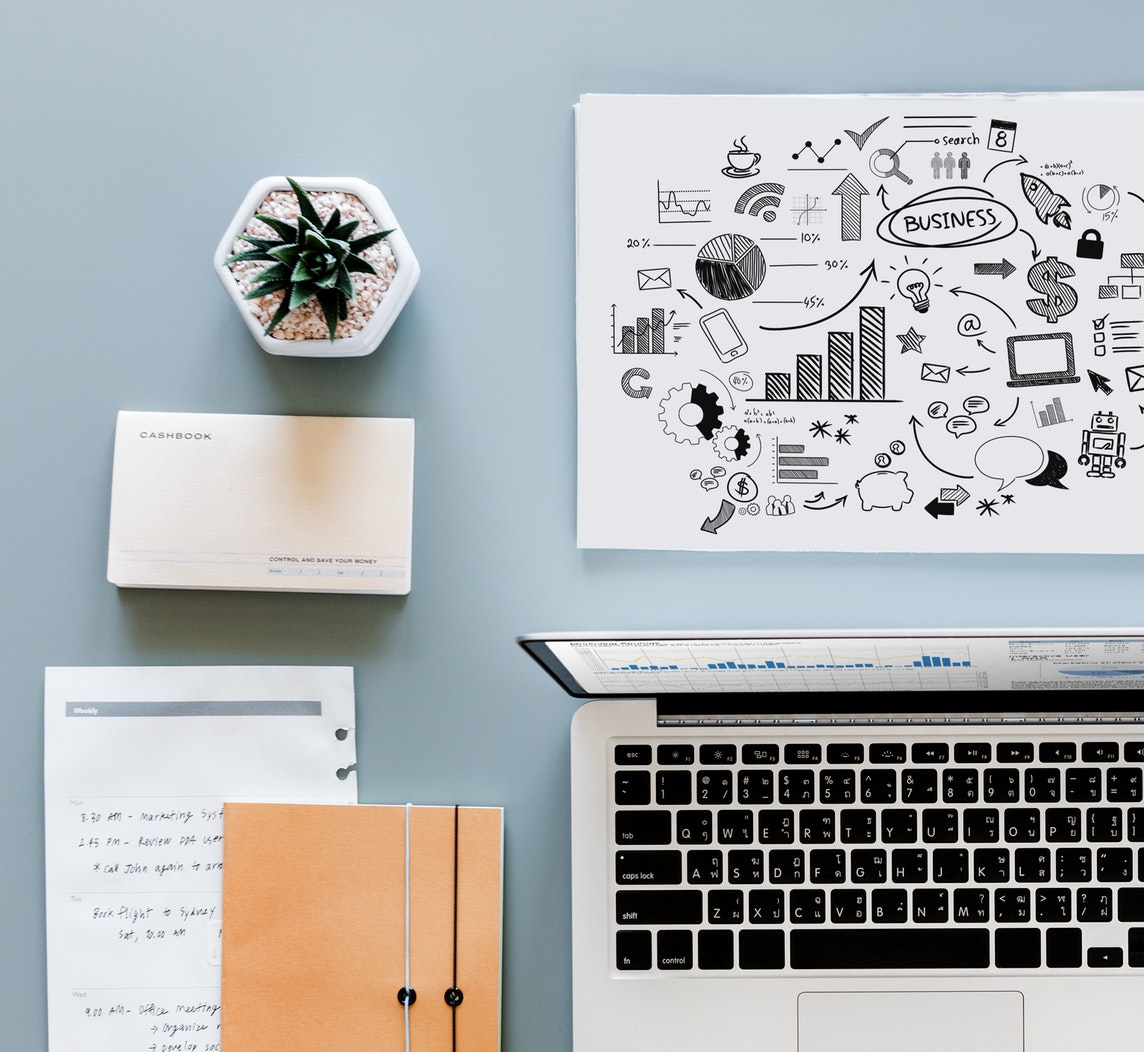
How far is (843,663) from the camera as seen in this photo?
51 cm

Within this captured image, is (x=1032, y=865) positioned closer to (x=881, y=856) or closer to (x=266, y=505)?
(x=881, y=856)

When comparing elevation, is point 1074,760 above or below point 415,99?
below

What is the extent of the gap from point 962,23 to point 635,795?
0.53 m

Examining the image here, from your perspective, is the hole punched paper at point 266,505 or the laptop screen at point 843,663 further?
the hole punched paper at point 266,505

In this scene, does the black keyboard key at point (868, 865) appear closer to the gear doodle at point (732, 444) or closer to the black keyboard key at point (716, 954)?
the black keyboard key at point (716, 954)

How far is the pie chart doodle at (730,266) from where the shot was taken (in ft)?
1.96

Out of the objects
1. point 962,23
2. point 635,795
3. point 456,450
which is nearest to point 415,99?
point 456,450

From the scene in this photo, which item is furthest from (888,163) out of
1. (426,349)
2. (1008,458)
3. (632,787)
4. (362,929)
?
(362,929)

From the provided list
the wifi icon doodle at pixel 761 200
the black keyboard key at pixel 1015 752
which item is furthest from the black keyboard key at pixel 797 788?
the wifi icon doodle at pixel 761 200

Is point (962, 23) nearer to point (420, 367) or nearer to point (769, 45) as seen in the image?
point (769, 45)

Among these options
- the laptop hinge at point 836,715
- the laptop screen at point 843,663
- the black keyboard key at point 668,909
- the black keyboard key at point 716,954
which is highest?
the laptop screen at point 843,663

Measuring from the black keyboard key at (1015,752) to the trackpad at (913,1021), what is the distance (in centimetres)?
Result: 13

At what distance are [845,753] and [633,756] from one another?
124 millimetres

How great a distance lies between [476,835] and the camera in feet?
1.90
